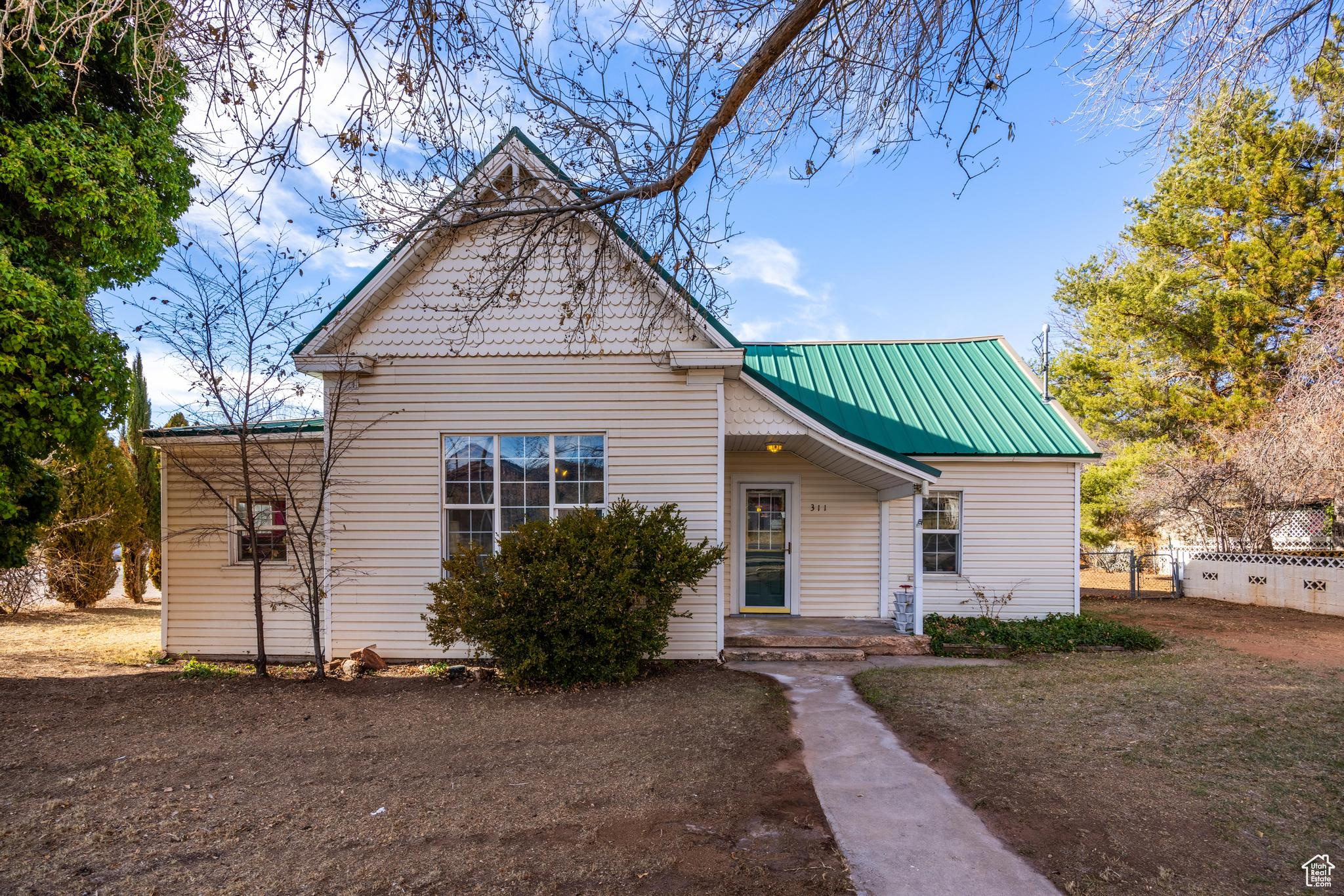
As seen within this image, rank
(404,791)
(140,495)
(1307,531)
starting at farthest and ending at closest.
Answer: (1307,531) → (140,495) → (404,791)

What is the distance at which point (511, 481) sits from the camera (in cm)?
875

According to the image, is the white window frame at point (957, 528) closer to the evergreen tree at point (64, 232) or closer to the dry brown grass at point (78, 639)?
the evergreen tree at point (64, 232)

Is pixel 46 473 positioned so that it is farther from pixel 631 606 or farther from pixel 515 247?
pixel 631 606

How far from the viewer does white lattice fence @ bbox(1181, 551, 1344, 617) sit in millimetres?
12781

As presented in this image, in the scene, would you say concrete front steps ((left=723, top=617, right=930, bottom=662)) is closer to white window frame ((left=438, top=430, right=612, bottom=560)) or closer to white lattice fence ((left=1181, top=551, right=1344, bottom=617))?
white window frame ((left=438, top=430, right=612, bottom=560))

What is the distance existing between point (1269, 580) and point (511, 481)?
49.1ft

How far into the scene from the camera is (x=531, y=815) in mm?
4262

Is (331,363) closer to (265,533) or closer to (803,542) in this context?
(265,533)

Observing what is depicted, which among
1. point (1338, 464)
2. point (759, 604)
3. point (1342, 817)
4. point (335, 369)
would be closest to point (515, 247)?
point (335, 369)

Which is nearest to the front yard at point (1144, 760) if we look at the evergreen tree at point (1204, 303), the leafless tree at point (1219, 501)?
the leafless tree at point (1219, 501)

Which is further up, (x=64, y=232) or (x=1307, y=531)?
(x=64, y=232)

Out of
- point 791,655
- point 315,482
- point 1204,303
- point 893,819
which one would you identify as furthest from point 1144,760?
point 1204,303

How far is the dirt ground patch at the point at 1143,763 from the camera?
3717 millimetres

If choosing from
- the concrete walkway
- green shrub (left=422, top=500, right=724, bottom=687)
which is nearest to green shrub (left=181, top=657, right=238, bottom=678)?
green shrub (left=422, top=500, right=724, bottom=687)
